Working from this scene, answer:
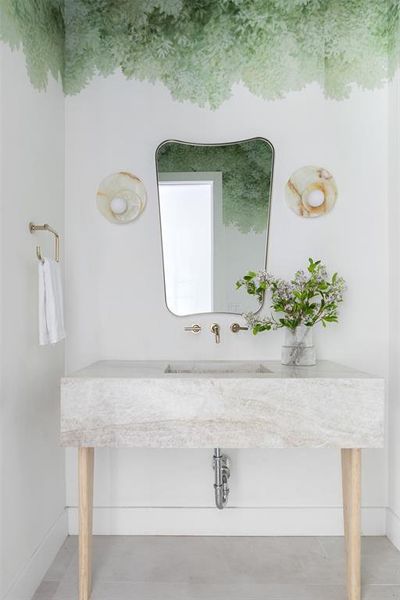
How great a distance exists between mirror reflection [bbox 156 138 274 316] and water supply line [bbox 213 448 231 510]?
2.25 ft

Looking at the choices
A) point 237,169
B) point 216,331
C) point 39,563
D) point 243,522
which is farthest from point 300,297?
point 39,563

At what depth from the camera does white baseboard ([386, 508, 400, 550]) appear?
91.2 inches

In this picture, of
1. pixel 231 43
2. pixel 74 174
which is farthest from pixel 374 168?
pixel 74 174

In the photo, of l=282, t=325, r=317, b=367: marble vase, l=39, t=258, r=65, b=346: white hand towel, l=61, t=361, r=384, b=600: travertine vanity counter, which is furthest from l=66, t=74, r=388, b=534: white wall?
l=61, t=361, r=384, b=600: travertine vanity counter

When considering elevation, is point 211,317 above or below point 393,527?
above

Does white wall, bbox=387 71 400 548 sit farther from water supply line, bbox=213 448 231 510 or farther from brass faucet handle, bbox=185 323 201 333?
brass faucet handle, bbox=185 323 201 333

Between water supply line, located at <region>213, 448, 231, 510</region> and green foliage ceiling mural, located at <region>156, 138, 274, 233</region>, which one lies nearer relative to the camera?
water supply line, located at <region>213, 448, 231, 510</region>

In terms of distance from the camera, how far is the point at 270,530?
2.43 m

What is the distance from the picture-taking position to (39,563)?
2027 millimetres

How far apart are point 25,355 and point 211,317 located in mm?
903

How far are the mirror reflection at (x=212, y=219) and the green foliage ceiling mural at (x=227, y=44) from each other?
28cm

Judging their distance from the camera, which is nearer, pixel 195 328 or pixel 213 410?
pixel 213 410

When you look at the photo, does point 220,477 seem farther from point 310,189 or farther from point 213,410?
point 310,189

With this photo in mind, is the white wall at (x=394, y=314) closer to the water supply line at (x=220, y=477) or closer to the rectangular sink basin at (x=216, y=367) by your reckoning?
the rectangular sink basin at (x=216, y=367)
